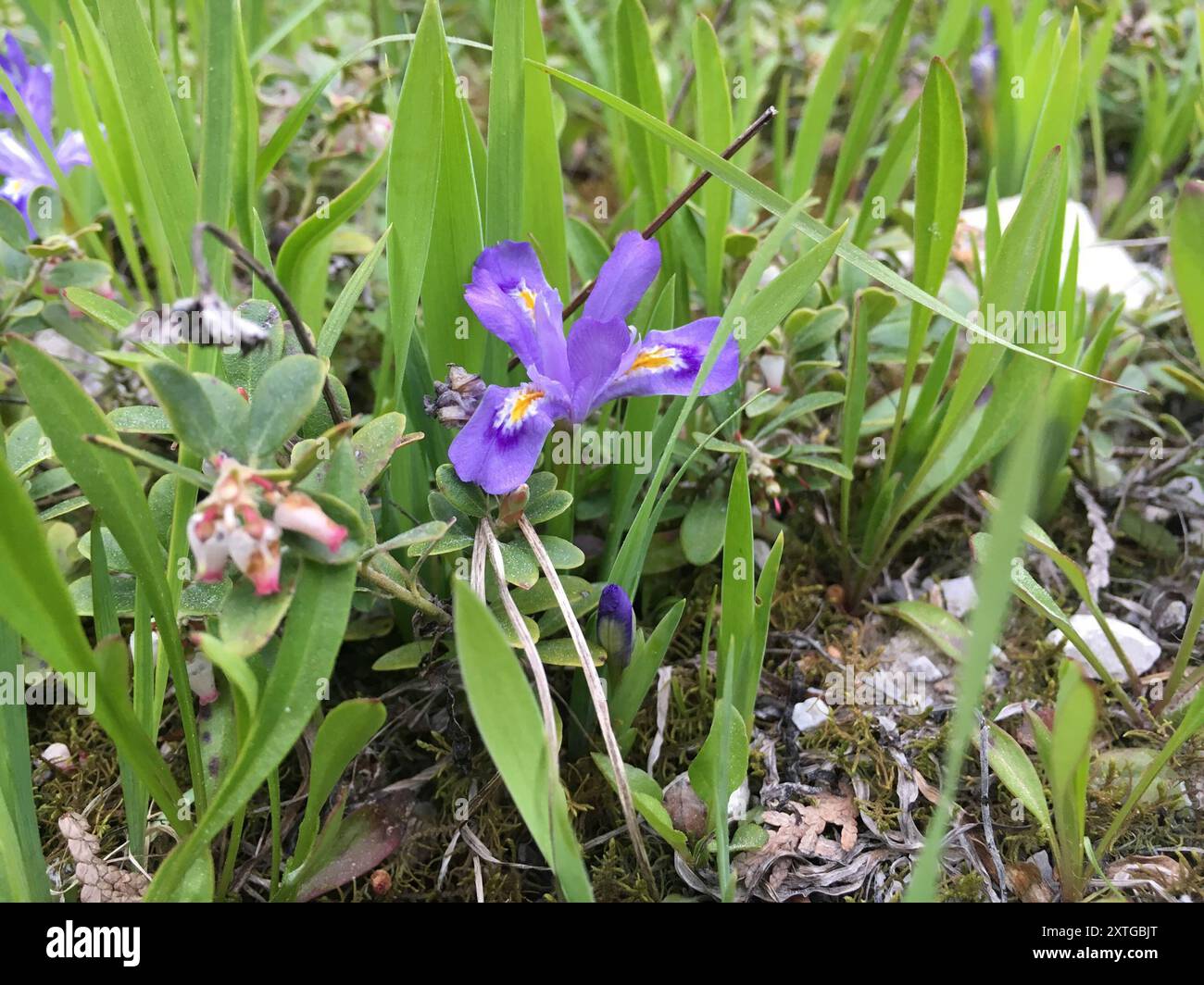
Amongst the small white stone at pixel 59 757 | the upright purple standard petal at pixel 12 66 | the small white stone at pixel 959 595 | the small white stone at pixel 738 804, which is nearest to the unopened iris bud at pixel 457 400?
the small white stone at pixel 738 804

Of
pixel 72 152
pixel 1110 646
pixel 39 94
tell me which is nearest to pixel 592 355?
pixel 1110 646

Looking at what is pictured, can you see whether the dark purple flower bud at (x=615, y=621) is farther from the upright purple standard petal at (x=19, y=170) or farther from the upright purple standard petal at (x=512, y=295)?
the upright purple standard petal at (x=19, y=170)

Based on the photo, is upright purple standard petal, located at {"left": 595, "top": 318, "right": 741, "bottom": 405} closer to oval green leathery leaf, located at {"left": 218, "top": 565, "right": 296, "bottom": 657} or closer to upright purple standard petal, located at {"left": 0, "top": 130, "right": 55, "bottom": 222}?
oval green leathery leaf, located at {"left": 218, "top": 565, "right": 296, "bottom": 657}

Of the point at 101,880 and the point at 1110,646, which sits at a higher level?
the point at 1110,646

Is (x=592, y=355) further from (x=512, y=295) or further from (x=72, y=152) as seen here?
(x=72, y=152)

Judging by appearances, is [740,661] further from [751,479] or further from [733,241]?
[733,241]

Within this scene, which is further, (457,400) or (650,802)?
(457,400)
